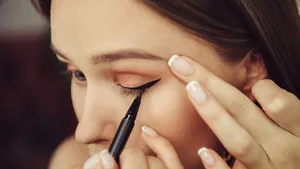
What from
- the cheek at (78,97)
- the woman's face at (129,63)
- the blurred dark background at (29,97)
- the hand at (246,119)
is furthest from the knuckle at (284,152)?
the blurred dark background at (29,97)

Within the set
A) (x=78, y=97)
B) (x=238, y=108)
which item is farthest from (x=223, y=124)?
(x=78, y=97)

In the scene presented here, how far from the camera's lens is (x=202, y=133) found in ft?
2.60

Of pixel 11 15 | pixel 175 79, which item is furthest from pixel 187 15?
pixel 11 15

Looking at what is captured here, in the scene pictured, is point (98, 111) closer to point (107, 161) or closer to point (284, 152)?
point (107, 161)

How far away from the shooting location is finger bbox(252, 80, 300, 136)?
0.76m

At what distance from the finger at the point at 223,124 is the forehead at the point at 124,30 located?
67mm

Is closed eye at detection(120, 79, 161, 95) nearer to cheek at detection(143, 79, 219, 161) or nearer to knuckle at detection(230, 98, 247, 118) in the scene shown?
cheek at detection(143, 79, 219, 161)

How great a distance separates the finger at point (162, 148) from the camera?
2.43 feet

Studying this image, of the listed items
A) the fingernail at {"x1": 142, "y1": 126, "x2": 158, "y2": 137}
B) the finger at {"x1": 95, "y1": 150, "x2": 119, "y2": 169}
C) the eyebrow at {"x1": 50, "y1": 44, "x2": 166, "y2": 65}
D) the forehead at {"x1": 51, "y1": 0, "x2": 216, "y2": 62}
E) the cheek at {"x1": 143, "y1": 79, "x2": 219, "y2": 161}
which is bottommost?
the finger at {"x1": 95, "y1": 150, "x2": 119, "y2": 169}

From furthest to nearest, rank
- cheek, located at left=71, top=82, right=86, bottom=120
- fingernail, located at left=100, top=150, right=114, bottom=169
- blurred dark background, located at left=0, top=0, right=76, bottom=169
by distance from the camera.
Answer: blurred dark background, located at left=0, top=0, right=76, bottom=169 < cheek, located at left=71, top=82, right=86, bottom=120 < fingernail, located at left=100, top=150, right=114, bottom=169

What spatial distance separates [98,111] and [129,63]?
9cm

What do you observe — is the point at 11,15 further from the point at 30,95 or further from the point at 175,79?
the point at 175,79

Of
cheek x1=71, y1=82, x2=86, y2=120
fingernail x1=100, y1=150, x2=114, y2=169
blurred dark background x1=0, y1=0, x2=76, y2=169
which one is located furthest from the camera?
blurred dark background x1=0, y1=0, x2=76, y2=169

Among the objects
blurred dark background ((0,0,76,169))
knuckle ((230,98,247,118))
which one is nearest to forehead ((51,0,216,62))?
knuckle ((230,98,247,118))
